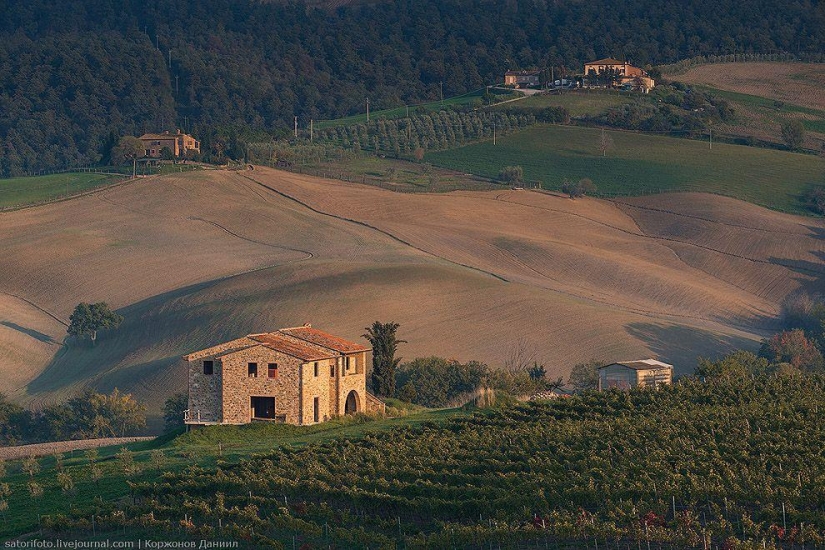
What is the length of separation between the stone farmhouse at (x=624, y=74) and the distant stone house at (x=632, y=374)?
115789 mm

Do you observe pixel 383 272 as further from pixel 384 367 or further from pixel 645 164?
pixel 645 164

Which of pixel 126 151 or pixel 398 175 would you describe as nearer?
pixel 126 151

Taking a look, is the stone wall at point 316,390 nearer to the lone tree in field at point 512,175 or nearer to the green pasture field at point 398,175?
the green pasture field at point 398,175

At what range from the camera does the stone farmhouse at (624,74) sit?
189375 millimetres

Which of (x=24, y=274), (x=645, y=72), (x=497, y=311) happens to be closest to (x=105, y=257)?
(x=24, y=274)

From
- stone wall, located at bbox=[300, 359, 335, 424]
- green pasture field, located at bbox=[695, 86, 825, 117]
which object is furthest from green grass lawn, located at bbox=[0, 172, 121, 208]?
green pasture field, located at bbox=[695, 86, 825, 117]

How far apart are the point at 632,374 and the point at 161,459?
28.9 metres

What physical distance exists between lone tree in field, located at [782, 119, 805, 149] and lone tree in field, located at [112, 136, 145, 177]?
220 ft

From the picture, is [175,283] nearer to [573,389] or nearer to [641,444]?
[573,389]

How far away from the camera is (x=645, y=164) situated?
158 metres

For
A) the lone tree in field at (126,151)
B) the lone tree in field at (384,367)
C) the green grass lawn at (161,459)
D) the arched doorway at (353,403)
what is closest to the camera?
the green grass lawn at (161,459)

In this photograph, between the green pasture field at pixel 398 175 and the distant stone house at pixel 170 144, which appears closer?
the green pasture field at pixel 398 175

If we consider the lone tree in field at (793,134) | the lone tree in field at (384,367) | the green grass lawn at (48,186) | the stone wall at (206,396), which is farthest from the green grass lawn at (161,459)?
the lone tree in field at (793,134)

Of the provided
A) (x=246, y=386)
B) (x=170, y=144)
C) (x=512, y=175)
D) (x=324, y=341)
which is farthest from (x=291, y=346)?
(x=170, y=144)
